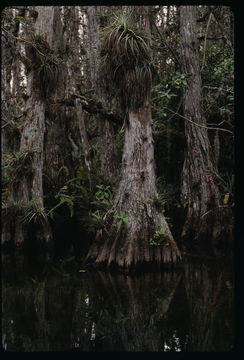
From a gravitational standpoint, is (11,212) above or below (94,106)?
below

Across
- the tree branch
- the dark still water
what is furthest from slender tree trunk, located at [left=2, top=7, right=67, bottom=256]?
the dark still water

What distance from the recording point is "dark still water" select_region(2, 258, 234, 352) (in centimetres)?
326

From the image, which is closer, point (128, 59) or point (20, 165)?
point (128, 59)

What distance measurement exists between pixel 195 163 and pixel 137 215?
3.61 meters

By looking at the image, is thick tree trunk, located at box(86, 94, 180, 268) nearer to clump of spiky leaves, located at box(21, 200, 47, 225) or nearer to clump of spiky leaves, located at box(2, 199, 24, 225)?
clump of spiky leaves, located at box(21, 200, 47, 225)

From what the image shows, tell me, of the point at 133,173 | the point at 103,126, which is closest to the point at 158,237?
the point at 133,173

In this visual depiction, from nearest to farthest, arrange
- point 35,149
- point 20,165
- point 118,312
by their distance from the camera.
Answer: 1. point 118,312
2. point 20,165
3. point 35,149

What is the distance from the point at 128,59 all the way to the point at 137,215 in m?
3.21

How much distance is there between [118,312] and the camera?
409 cm

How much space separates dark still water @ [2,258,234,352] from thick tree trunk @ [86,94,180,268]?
0.42 metres

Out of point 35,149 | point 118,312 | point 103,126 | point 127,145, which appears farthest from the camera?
point 103,126

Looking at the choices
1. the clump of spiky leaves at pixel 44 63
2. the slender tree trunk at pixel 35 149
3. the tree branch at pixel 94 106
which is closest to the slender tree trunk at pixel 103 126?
the tree branch at pixel 94 106

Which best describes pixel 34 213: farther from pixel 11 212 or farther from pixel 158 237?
pixel 158 237

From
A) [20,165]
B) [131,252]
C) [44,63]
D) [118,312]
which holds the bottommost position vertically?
[118,312]
